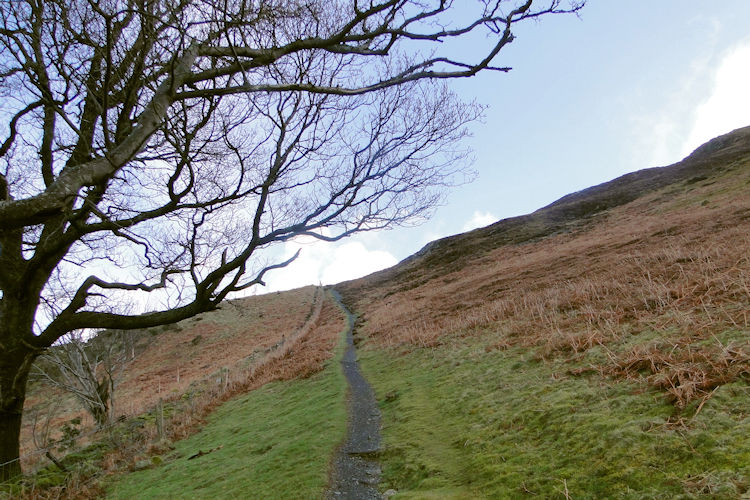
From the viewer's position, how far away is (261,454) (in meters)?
8.13

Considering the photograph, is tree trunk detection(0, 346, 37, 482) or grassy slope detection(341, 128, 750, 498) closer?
grassy slope detection(341, 128, 750, 498)

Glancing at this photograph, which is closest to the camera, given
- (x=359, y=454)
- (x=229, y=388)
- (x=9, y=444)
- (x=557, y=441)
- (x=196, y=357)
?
(x=557, y=441)

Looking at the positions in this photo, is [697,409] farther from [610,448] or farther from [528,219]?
[528,219]

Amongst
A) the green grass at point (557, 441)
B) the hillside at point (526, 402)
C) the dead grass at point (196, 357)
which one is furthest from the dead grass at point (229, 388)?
the green grass at point (557, 441)

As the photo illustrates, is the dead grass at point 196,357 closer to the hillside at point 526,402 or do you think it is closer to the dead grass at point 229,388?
the dead grass at point 229,388

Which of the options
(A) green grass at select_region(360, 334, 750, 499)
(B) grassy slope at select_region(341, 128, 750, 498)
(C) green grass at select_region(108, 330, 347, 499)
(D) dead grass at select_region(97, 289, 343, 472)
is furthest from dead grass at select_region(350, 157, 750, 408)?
(C) green grass at select_region(108, 330, 347, 499)

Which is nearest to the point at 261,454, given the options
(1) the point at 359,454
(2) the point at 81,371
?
(1) the point at 359,454

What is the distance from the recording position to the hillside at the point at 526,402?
4211mm

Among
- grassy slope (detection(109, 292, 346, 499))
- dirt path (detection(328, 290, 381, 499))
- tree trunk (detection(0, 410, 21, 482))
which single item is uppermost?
tree trunk (detection(0, 410, 21, 482))

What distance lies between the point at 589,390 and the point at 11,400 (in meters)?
9.42

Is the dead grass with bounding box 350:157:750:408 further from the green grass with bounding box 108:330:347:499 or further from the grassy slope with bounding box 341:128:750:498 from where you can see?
the green grass with bounding box 108:330:347:499

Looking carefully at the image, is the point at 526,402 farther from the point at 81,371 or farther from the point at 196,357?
the point at 196,357

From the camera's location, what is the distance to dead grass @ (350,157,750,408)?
5691 mm

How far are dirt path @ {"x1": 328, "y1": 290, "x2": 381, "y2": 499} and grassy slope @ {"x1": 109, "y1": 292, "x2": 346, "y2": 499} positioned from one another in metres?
0.20
